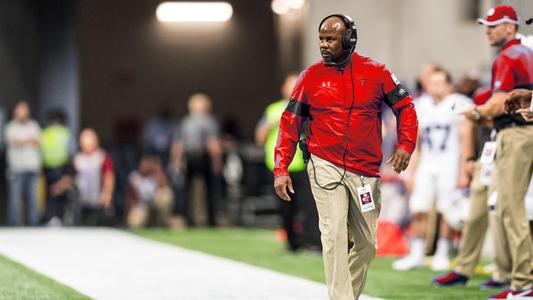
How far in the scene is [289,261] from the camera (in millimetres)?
14742

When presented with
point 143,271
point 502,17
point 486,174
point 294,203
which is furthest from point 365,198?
point 294,203

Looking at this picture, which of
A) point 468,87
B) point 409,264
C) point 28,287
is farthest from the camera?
point 468,87

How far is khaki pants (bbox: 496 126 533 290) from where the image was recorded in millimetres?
9930

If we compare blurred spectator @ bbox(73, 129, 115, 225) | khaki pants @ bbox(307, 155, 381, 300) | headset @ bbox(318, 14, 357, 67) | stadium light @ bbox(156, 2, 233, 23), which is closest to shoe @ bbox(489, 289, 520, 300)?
khaki pants @ bbox(307, 155, 381, 300)

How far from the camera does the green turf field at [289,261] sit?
36.3ft

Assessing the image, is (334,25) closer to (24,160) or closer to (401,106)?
(401,106)

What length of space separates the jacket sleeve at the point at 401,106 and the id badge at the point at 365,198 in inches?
14.4

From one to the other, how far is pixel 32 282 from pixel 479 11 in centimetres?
1154

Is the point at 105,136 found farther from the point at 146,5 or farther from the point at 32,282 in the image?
the point at 32,282

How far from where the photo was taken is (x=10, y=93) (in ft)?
95.6

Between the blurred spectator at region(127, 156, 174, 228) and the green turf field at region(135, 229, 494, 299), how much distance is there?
114cm

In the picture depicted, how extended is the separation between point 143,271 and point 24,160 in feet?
33.7

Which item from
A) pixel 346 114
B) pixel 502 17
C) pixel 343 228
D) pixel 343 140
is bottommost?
pixel 343 228

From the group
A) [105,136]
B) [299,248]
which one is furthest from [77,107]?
[299,248]
